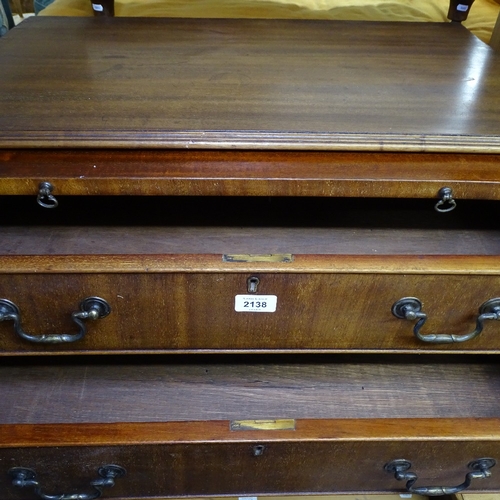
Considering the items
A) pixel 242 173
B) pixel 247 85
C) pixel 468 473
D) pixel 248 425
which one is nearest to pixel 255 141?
pixel 242 173

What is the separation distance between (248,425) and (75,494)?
23cm

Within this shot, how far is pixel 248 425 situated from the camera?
1.70 ft

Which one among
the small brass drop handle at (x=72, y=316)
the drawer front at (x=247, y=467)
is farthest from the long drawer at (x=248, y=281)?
the drawer front at (x=247, y=467)

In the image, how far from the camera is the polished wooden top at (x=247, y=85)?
46cm

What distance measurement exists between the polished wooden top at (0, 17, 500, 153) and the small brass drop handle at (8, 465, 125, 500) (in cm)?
34

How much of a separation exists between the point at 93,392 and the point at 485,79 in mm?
588

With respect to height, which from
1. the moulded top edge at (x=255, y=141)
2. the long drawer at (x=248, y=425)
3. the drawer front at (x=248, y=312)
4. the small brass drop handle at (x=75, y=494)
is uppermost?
the moulded top edge at (x=255, y=141)

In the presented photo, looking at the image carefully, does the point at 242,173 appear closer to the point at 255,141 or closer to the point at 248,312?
the point at 255,141

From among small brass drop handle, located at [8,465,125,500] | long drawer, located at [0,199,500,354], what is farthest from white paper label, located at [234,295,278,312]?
small brass drop handle, located at [8,465,125,500]

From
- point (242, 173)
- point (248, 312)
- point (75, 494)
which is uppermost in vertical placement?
point (242, 173)

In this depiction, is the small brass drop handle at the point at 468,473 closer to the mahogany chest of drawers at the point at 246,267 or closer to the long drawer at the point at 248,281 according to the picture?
the mahogany chest of drawers at the point at 246,267

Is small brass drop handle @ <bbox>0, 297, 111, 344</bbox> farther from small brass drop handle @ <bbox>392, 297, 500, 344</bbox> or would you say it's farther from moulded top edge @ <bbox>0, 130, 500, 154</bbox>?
small brass drop handle @ <bbox>392, 297, 500, 344</bbox>

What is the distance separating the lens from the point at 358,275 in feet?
1.50

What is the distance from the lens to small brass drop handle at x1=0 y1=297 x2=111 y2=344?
1.52 ft
